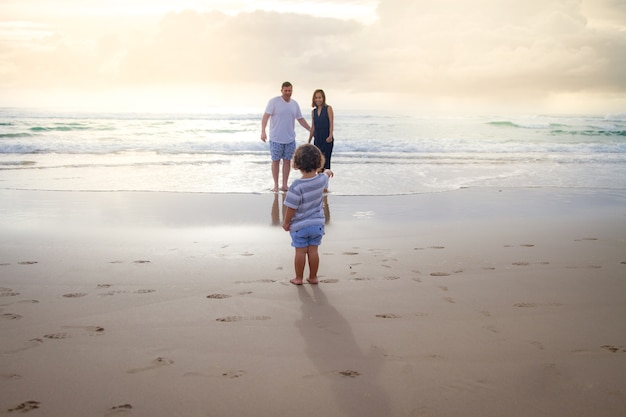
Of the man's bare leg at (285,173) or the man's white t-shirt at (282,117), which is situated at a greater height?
the man's white t-shirt at (282,117)

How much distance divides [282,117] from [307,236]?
18.5ft

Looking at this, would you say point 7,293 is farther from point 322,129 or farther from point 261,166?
point 261,166

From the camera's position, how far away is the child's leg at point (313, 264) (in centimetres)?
426

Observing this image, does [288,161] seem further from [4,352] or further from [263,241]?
[4,352]

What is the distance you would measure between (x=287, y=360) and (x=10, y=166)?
40.9ft

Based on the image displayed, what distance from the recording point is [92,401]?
2406 millimetres

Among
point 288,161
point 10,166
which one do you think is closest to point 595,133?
point 288,161

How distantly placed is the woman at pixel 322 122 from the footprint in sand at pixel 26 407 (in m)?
7.47

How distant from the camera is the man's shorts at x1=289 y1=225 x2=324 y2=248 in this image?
170 inches

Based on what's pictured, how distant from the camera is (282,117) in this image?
31.6ft

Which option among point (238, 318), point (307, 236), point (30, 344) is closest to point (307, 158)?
point (307, 236)

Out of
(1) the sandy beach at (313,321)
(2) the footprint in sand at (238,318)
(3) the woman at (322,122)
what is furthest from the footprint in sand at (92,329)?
(3) the woman at (322,122)

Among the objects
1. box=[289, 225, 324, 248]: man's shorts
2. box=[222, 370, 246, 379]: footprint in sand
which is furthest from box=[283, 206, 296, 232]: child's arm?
box=[222, 370, 246, 379]: footprint in sand

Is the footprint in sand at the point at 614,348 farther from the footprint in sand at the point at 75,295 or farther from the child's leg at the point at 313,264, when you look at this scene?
the footprint in sand at the point at 75,295
